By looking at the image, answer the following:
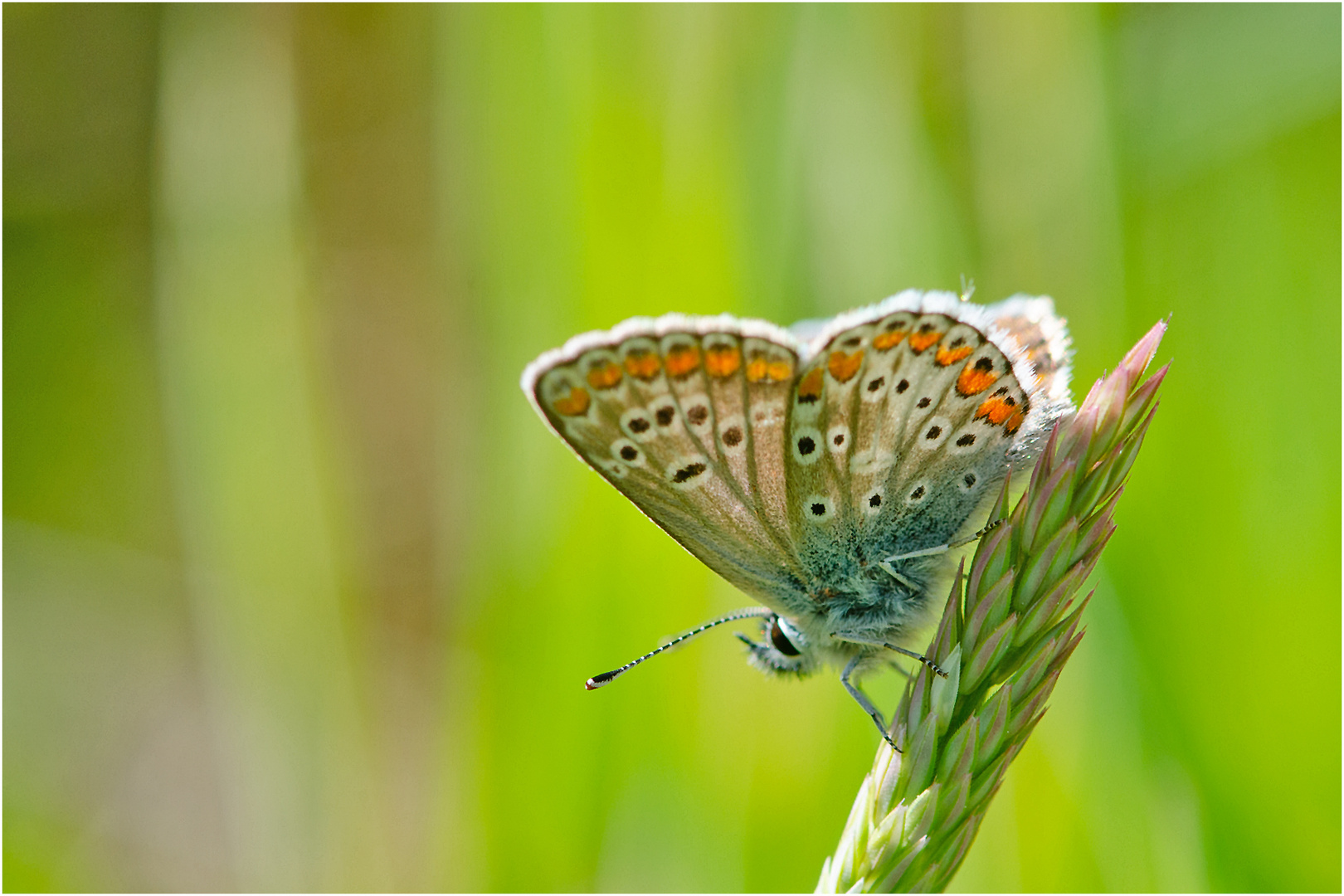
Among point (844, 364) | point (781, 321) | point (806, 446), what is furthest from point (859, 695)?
point (781, 321)

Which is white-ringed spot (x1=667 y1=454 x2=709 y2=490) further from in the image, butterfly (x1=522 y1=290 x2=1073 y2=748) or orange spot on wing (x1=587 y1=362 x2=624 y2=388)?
orange spot on wing (x1=587 y1=362 x2=624 y2=388)

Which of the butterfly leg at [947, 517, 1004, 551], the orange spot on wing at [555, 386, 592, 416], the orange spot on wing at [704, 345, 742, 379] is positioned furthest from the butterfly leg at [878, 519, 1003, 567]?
the orange spot on wing at [555, 386, 592, 416]

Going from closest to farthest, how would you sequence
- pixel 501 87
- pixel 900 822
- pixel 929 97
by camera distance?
pixel 900 822, pixel 501 87, pixel 929 97

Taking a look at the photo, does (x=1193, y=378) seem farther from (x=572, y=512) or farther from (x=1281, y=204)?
(x=572, y=512)

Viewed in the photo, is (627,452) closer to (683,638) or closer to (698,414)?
(698,414)

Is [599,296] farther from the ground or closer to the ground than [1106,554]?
farther from the ground

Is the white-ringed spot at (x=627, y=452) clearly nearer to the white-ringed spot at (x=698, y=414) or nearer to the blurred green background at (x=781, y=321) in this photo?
the white-ringed spot at (x=698, y=414)

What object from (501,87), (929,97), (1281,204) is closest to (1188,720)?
(1281,204)
